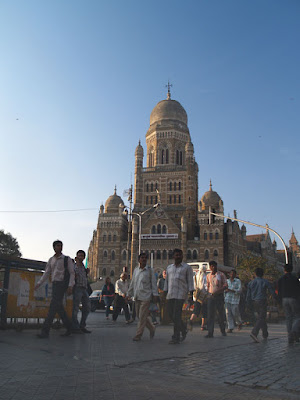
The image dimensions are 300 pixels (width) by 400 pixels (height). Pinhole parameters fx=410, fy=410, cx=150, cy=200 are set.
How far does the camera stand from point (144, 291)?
8.40 m

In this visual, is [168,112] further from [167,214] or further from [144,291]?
[144,291]

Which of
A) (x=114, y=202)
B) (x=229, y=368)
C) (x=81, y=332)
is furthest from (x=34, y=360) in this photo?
(x=114, y=202)

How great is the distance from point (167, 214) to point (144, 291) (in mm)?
49075

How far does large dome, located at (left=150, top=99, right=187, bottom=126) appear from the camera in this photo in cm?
6644

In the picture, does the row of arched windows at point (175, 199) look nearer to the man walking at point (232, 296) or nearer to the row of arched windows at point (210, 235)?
the row of arched windows at point (210, 235)

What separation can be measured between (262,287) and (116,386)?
610 cm

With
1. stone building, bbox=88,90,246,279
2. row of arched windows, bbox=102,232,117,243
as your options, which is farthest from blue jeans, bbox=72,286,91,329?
row of arched windows, bbox=102,232,117,243

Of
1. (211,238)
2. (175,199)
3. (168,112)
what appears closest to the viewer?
(211,238)

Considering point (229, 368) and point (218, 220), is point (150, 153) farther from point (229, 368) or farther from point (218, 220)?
point (229, 368)

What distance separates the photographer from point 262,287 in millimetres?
9359

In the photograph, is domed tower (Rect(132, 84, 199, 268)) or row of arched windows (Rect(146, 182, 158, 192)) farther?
row of arched windows (Rect(146, 182, 158, 192))

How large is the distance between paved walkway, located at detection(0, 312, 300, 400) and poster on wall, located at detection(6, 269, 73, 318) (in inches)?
64.8

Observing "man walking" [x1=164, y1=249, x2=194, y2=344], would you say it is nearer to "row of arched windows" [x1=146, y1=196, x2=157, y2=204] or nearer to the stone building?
the stone building

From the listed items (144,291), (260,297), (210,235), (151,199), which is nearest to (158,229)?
(151,199)
